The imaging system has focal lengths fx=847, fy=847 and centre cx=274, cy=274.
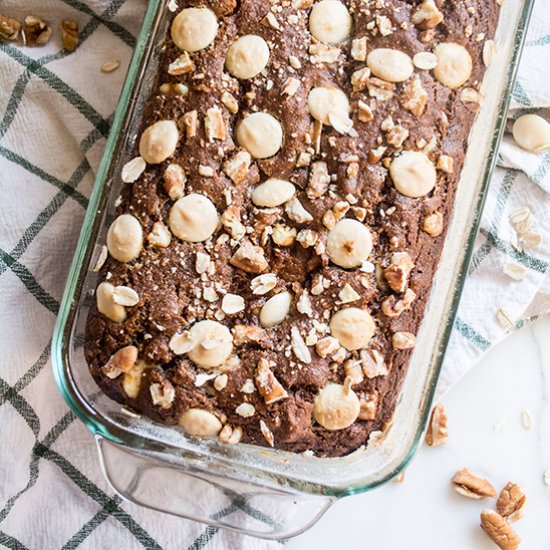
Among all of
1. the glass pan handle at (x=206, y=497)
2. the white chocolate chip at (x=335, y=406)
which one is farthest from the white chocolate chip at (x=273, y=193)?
the glass pan handle at (x=206, y=497)

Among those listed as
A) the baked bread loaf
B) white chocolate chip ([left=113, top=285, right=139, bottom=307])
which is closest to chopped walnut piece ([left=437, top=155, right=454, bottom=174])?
the baked bread loaf

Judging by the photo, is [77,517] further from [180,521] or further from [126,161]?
[126,161]

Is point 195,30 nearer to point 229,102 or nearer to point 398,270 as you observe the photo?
point 229,102

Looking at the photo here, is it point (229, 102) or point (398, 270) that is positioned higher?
point (229, 102)

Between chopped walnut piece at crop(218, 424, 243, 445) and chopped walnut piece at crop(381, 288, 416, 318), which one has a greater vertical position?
chopped walnut piece at crop(381, 288, 416, 318)

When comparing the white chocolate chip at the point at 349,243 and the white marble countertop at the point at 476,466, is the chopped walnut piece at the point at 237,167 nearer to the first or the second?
the white chocolate chip at the point at 349,243

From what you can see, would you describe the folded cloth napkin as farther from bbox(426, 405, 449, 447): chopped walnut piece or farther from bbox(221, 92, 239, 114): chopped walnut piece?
bbox(221, 92, 239, 114): chopped walnut piece

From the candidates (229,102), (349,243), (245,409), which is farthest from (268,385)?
(229,102)
